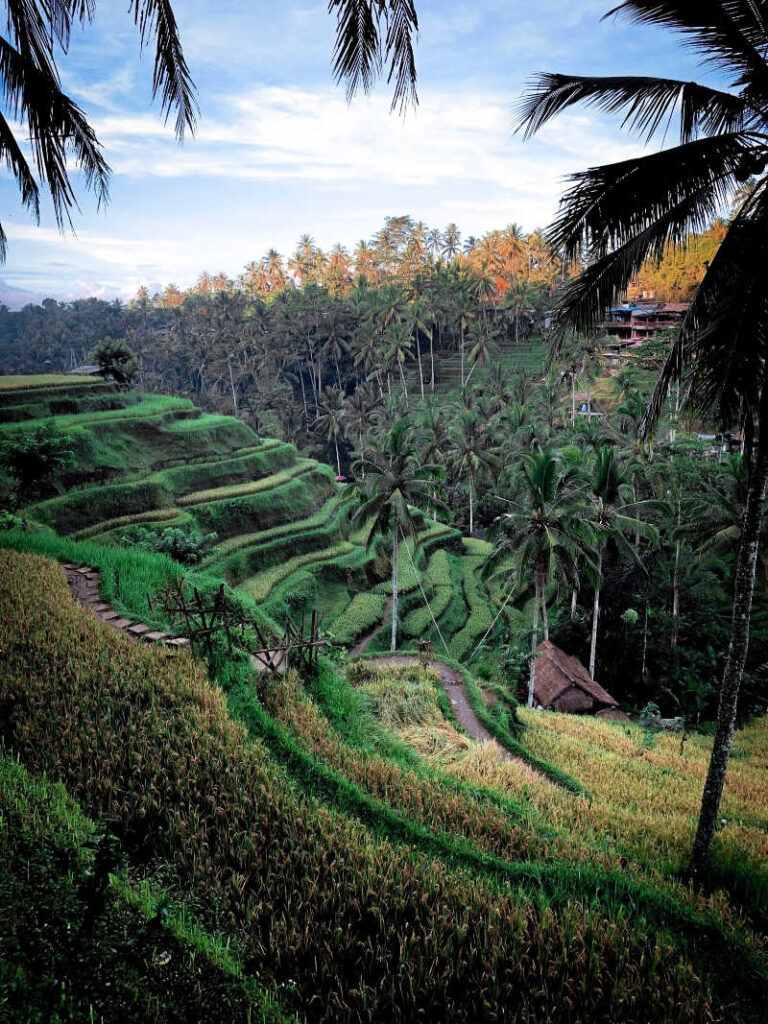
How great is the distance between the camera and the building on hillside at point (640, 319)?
180 feet

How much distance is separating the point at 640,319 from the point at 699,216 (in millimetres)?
61340

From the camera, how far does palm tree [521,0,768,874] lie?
385cm

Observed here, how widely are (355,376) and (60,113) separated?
2486 inches

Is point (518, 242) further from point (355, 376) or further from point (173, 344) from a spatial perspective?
point (173, 344)

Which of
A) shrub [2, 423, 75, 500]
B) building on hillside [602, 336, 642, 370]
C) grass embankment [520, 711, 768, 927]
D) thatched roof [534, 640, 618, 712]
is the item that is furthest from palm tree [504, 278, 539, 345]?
shrub [2, 423, 75, 500]

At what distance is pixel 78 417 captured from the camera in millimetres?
27094

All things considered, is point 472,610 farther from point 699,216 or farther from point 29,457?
point 699,216

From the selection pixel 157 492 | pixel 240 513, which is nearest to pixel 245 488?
pixel 240 513

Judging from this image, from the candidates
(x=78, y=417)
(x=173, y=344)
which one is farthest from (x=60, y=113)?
(x=173, y=344)

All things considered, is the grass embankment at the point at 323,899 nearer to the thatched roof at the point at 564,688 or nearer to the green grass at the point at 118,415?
the thatched roof at the point at 564,688

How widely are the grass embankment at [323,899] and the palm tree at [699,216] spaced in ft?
11.7

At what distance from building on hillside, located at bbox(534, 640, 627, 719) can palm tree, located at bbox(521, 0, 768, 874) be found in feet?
54.4

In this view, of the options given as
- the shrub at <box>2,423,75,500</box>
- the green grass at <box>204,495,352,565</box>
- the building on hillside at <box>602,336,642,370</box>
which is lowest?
the green grass at <box>204,495,352,565</box>

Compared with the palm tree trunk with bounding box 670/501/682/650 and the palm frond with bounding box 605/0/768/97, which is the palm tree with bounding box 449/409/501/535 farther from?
the palm frond with bounding box 605/0/768/97
